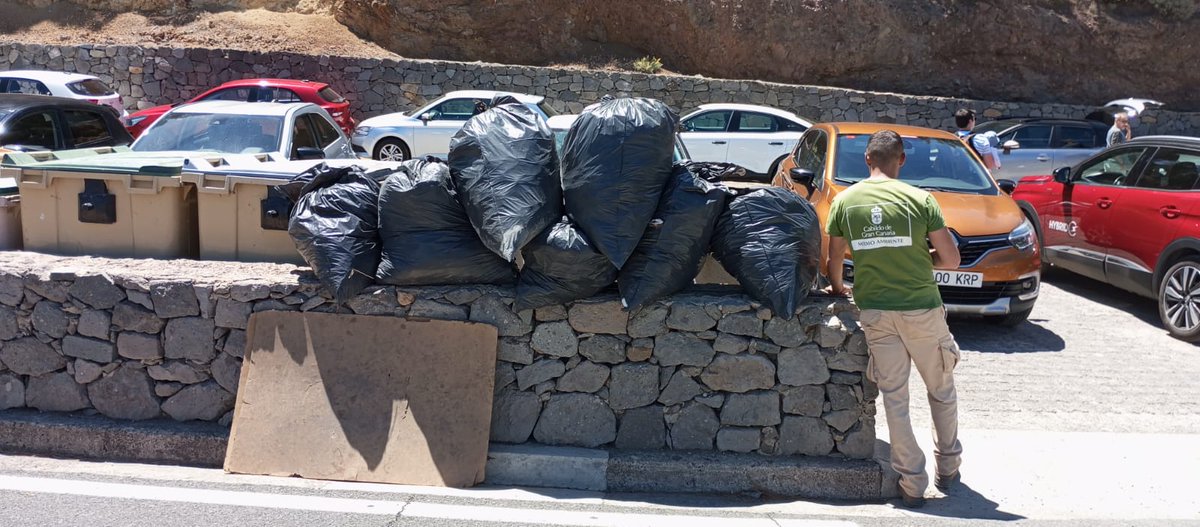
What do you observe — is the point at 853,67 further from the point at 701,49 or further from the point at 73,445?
the point at 73,445

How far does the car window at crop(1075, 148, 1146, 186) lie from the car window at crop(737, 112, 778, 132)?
683 centimetres

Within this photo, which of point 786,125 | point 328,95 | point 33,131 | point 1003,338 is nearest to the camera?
point 1003,338

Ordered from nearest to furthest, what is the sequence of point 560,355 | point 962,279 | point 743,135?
1. point 560,355
2. point 962,279
3. point 743,135

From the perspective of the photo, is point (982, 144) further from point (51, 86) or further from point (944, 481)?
point (51, 86)

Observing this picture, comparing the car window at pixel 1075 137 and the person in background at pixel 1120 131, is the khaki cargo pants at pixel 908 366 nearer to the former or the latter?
the person in background at pixel 1120 131

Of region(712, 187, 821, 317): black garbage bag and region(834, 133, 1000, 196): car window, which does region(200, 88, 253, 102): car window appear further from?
region(712, 187, 821, 317): black garbage bag

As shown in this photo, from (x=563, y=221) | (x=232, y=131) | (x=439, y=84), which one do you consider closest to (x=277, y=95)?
(x=439, y=84)

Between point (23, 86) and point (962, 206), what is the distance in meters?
17.6

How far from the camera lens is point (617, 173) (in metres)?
4.82

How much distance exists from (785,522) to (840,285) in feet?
Result: 4.29

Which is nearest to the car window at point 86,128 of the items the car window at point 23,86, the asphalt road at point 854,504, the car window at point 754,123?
the car window at point 23,86

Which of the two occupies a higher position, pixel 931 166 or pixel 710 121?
pixel 931 166

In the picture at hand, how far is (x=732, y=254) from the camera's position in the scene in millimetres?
5043

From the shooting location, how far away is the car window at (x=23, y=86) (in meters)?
17.8
